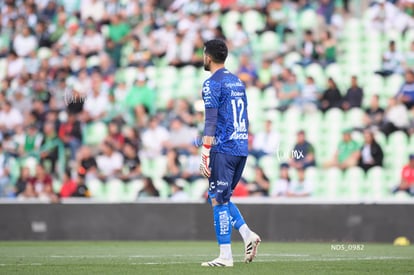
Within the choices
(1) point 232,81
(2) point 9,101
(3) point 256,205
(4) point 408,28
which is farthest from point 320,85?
(1) point 232,81

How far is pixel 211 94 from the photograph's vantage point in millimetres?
10789

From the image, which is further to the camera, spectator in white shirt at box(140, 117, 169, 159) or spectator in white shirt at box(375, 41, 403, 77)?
spectator in white shirt at box(140, 117, 169, 159)

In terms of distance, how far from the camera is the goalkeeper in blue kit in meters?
10.8

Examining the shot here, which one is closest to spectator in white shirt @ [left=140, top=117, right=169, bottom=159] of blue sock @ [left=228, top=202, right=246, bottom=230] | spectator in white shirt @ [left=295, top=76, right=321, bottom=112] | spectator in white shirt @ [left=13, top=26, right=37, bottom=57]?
spectator in white shirt @ [left=295, top=76, right=321, bottom=112]

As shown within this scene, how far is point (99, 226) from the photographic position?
739 inches

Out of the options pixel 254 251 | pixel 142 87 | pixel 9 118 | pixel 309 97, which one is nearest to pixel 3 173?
pixel 9 118

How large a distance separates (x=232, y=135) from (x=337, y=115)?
10.3 m

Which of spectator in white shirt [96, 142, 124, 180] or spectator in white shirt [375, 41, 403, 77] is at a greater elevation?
spectator in white shirt [375, 41, 403, 77]

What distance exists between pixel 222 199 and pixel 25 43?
53.4 feet

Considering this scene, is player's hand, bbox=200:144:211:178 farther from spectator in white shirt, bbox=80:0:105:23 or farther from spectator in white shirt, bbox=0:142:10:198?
spectator in white shirt, bbox=80:0:105:23

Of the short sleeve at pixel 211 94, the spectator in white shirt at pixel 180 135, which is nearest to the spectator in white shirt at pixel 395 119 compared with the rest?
the spectator in white shirt at pixel 180 135

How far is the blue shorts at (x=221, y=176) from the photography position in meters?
10.9

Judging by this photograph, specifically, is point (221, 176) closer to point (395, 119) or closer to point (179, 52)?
point (395, 119)

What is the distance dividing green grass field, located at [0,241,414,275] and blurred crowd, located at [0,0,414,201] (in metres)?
4.07
